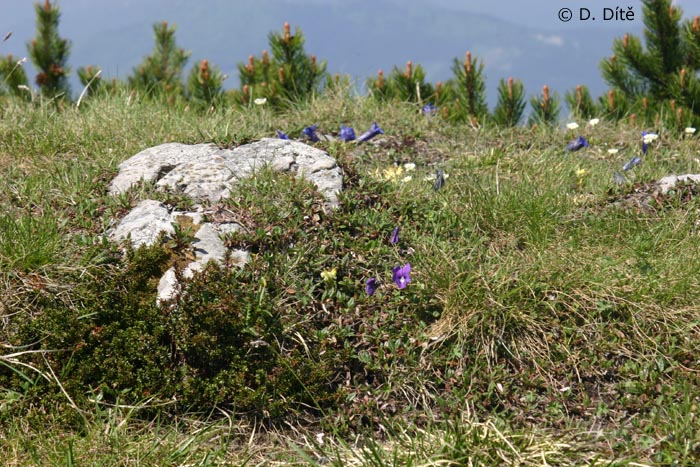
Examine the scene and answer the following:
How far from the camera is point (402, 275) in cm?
456

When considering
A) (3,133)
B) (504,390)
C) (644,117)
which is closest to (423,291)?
(504,390)

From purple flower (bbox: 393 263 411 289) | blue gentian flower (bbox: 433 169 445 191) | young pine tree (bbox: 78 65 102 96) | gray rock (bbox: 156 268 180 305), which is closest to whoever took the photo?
A: gray rock (bbox: 156 268 180 305)

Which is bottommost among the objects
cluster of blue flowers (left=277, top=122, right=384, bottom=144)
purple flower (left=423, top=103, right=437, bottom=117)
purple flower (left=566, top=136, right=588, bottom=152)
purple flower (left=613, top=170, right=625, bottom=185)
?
purple flower (left=613, top=170, right=625, bottom=185)

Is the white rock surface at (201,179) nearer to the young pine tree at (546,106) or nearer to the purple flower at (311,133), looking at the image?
the purple flower at (311,133)

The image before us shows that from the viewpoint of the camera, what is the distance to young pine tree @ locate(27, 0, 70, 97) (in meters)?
13.1

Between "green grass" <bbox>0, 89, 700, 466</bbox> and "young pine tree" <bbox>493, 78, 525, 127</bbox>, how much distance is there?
5.09 metres

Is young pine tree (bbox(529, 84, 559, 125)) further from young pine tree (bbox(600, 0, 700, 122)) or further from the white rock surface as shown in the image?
the white rock surface

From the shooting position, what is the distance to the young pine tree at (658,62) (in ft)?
34.6

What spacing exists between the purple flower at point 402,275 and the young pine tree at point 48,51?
397 inches

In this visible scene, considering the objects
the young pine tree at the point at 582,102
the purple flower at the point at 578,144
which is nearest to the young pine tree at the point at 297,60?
the young pine tree at the point at 582,102

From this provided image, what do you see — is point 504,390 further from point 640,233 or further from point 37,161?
point 37,161

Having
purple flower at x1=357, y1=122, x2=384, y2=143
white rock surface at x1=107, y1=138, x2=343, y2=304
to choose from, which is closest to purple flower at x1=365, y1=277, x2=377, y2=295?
white rock surface at x1=107, y1=138, x2=343, y2=304

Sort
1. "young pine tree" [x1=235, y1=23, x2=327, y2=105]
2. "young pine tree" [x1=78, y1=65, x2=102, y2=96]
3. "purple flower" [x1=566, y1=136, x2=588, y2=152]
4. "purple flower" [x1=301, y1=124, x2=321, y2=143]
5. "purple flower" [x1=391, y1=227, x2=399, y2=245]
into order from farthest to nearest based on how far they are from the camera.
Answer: "young pine tree" [x1=78, y1=65, x2=102, y2=96], "young pine tree" [x1=235, y1=23, x2=327, y2=105], "purple flower" [x1=566, y1=136, x2=588, y2=152], "purple flower" [x1=301, y1=124, x2=321, y2=143], "purple flower" [x1=391, y1=227, x2=399, y2=245]

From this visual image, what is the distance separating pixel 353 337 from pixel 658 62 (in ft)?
26.9
